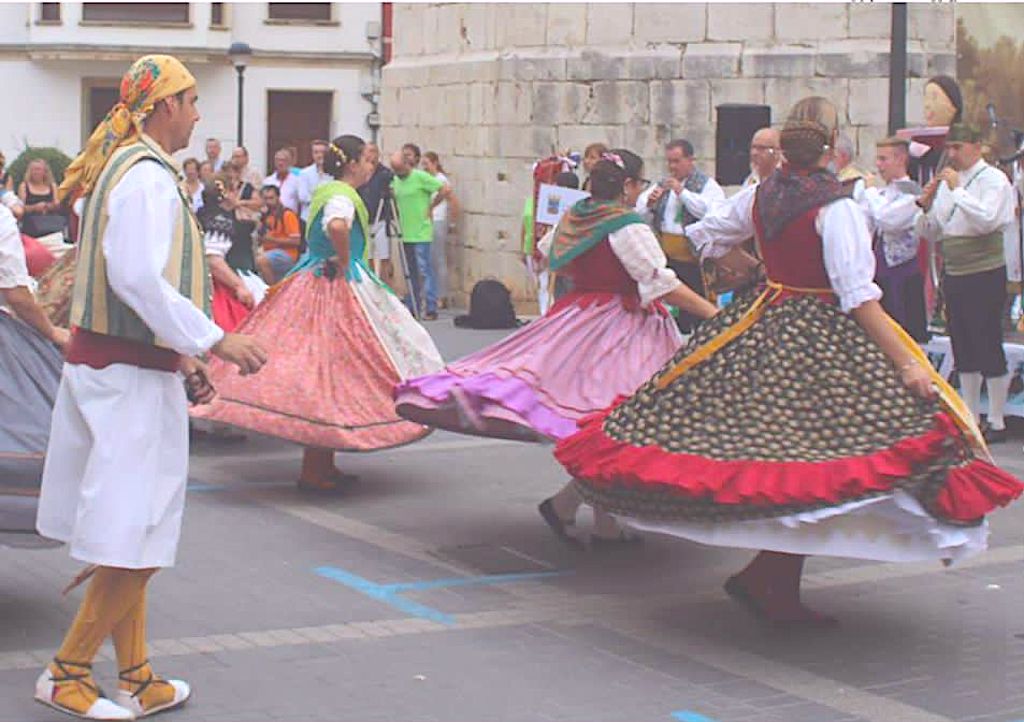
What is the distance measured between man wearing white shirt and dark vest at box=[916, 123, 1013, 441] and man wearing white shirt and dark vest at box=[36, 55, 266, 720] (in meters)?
6.54

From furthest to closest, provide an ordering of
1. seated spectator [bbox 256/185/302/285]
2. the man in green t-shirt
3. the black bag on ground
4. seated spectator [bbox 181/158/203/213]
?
the man in green t-shirt, the black bag on ground, seated spectator [bbox 181/158/203/213], seated spectator [bbox 256/185/302/285]

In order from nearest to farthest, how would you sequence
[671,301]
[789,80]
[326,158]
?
1. [671,301]
2. [326,158]
3. [789,80]

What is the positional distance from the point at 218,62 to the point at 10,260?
114 ft

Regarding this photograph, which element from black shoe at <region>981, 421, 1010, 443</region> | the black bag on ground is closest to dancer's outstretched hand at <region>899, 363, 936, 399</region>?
black shoe at <region>981, 421, 1010, 443</region>

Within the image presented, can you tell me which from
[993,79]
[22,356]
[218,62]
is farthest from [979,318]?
[218,62]

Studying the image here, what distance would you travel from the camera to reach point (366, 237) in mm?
9719

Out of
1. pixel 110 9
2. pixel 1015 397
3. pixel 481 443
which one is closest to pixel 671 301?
pixel 481 443

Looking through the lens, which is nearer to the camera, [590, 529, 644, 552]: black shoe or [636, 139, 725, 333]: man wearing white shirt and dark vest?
[590, 529, 644, 552]: black shoe

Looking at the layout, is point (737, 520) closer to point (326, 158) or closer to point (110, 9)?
point (326, 158)

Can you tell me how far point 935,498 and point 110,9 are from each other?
36247 millimetres

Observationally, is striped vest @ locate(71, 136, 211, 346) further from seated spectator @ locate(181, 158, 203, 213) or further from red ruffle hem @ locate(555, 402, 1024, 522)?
seated spectator @ locate(181, 158, 203, 213)

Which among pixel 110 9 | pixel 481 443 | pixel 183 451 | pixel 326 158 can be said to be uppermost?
pixel 110 9

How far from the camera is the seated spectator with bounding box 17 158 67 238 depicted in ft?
57.9

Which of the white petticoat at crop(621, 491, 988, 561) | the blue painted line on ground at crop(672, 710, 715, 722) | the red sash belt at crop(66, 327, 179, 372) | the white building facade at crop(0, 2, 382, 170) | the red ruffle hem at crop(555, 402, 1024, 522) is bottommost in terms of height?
the blue painted line on ground at crop(672, 710, 715, 722)
